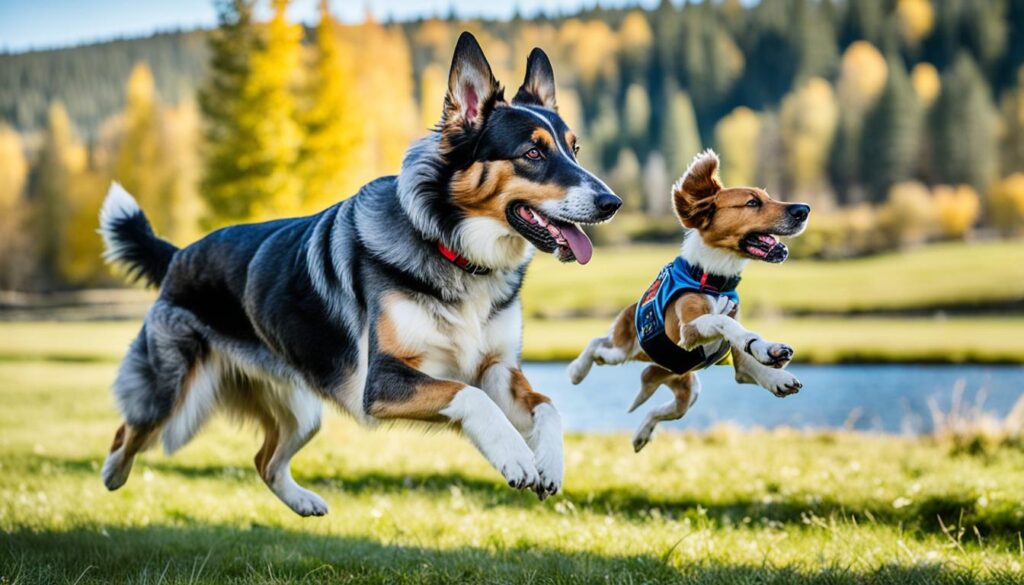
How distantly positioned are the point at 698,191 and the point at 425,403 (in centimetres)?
174

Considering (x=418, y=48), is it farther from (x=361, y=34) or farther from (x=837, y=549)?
(x=837, y=549)

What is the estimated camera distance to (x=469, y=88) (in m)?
5.13

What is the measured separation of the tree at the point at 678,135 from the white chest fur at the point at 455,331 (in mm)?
66015

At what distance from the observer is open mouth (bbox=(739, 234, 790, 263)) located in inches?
172

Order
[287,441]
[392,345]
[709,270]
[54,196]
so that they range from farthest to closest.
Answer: [54,196] → [287,441] → [392,345] → [709,270]

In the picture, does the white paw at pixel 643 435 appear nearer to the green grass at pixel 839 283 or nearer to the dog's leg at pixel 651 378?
the dog's leg at pixel 651 378

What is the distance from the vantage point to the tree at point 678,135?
7300cm

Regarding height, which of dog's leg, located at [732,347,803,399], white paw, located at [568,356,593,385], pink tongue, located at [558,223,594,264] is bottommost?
white paw, located at [568,356,593,385]

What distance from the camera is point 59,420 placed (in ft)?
54.9

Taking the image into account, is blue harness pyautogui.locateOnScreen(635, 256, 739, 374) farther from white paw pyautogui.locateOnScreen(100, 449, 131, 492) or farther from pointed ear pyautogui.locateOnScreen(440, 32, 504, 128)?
white paw pyautogui.locateOnScreen(100, 449, 131, 492)

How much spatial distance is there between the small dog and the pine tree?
579 inches

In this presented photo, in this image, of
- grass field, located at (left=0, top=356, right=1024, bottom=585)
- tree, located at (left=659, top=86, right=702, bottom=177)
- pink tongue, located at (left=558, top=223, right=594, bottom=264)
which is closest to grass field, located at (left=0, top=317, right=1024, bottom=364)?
grass field, located at (left=0, top=356, right=1024, bottom=585)

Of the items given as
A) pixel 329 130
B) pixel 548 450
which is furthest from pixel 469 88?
pixel 329 130

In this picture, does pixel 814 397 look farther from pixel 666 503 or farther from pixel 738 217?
pixel 738 217
